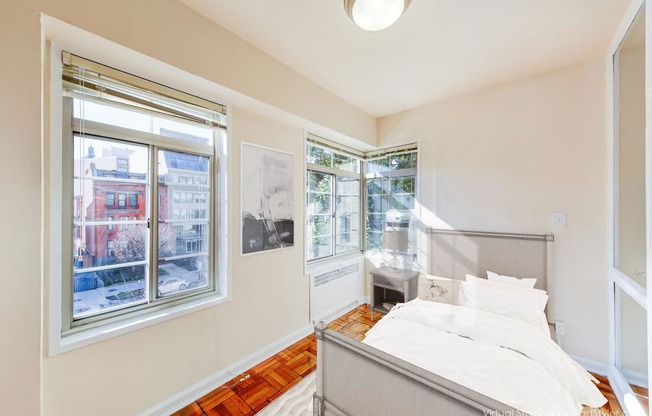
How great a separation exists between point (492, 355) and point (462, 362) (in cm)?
21

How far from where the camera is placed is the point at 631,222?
5.61 feet

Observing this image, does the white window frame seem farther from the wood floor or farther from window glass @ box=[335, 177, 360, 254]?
window glass @ box=[335, 177, 360, 254]

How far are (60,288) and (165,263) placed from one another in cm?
55

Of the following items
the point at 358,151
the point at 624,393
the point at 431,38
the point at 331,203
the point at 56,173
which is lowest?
the point at 624,393

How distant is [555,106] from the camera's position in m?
2.28

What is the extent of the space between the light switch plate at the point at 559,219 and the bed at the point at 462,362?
0.41 feet

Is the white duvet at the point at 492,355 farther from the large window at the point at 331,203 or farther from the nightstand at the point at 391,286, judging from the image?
the large window at the point at 331,203

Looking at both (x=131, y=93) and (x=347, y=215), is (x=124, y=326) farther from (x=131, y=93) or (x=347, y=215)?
(x=347, y=215)

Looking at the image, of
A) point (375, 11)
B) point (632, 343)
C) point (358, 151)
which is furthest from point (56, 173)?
point (632, 343)

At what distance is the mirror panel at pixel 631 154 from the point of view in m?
1.55

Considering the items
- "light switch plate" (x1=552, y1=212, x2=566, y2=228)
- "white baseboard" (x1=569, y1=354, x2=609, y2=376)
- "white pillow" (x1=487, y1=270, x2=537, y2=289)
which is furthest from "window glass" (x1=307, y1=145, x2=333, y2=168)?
"white baseboard" (x1=569, y1=354, x2=609, y2=376)

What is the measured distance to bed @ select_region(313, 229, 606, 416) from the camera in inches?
40.3

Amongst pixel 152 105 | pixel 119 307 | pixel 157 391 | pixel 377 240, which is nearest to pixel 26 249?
pixel 119 307

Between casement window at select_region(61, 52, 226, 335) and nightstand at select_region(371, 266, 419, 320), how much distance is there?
6.17 ft
